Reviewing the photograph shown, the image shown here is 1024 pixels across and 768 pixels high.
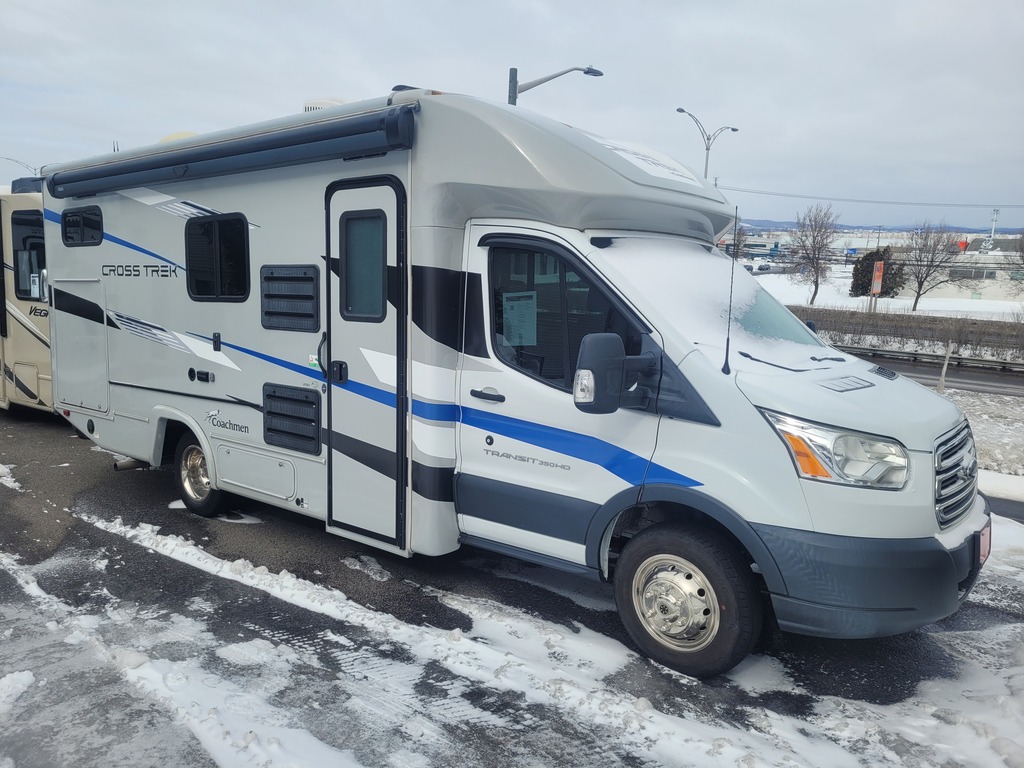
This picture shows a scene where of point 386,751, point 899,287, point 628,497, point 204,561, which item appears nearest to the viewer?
point 386,751

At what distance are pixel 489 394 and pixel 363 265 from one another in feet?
4.02

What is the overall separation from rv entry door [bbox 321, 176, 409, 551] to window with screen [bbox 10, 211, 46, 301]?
6521 mm

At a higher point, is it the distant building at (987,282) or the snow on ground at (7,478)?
the distant building at (987,282)

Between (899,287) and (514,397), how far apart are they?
156 feet

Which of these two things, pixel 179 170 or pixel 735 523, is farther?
pixel 179 170

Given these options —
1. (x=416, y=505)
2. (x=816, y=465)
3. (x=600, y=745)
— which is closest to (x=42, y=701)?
(x=416, y=505)

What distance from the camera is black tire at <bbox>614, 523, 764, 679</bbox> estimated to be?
3818mm

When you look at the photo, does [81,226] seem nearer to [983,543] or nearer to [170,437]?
[170,437]

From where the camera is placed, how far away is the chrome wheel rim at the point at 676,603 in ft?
12.8

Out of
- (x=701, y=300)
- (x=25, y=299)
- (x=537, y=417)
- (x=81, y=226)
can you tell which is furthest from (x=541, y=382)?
(x=25, y=299)

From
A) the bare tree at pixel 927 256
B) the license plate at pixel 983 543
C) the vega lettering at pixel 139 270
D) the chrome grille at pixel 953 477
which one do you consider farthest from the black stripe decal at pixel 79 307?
the bare tree at pixel 927 256

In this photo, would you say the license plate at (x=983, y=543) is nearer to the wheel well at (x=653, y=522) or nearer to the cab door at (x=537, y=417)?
the wheel well at (x=653, y=522)

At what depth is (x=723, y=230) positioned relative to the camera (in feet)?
18.4

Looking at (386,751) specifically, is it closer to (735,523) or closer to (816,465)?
(735,523)
